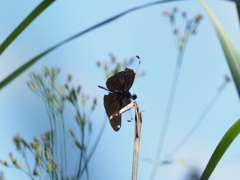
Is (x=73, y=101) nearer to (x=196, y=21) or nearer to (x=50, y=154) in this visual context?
(x=50, y=154)

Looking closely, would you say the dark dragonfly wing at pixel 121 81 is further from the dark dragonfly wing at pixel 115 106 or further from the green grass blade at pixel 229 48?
the green grass blade at pixel 229 48

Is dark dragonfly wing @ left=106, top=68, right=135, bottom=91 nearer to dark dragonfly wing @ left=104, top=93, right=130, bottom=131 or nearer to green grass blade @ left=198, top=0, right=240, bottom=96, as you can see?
dark dragonfly wing @ left=104, top=93, right=130, bottom=131

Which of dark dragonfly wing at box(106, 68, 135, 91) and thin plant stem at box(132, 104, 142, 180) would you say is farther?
dark dragonfly wing at box(106, 68, 135, 91)

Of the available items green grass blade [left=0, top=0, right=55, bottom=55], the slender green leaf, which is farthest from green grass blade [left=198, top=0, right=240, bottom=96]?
green grass blade [left=0, top=0, right=55, bottom=55]

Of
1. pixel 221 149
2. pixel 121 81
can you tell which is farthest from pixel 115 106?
pixel 221 149

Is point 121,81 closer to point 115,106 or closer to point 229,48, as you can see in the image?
point 115,106

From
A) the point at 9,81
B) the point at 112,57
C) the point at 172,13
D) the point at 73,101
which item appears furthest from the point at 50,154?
the point at 172,13
